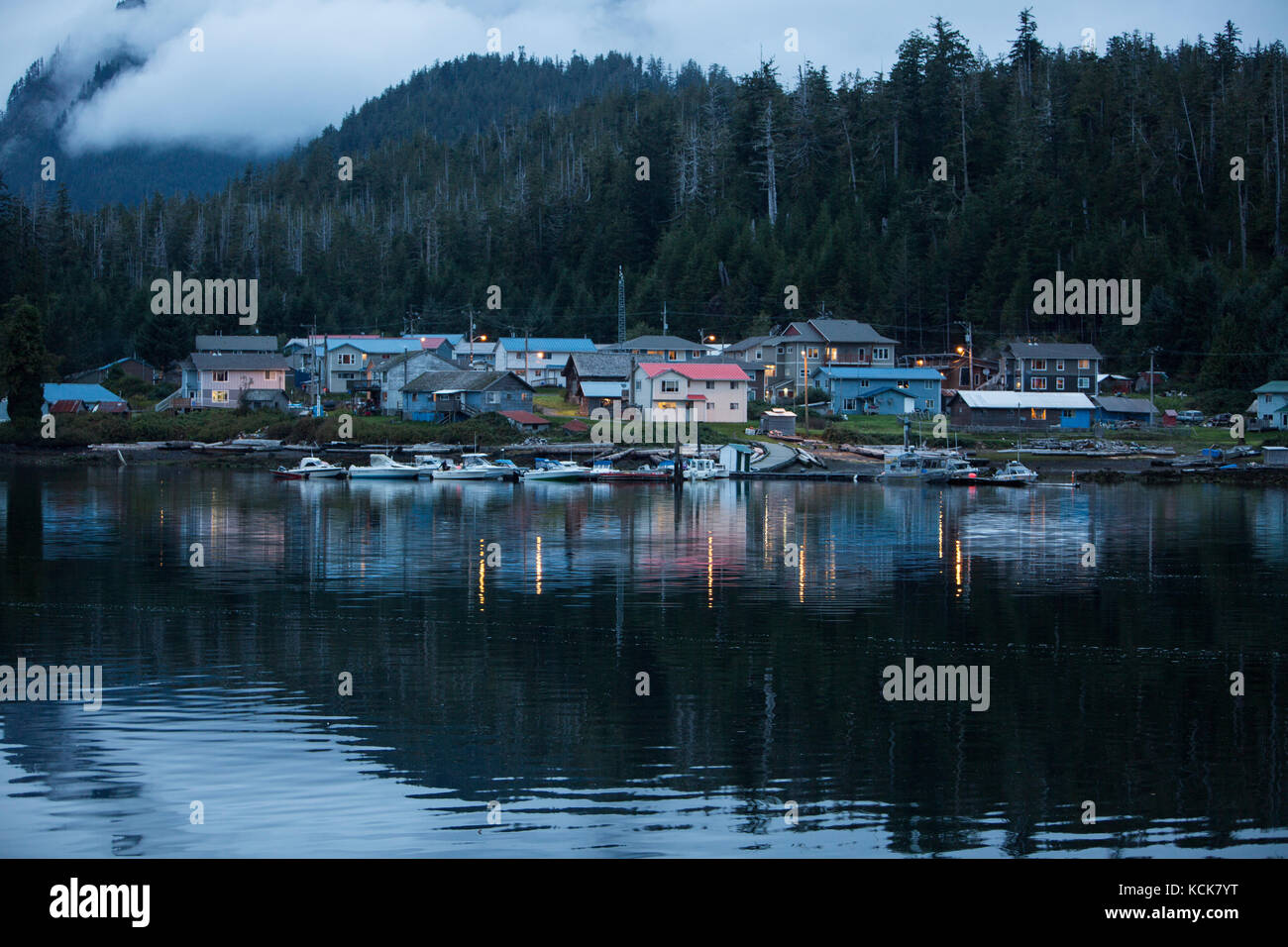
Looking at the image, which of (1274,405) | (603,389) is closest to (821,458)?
(603,389)

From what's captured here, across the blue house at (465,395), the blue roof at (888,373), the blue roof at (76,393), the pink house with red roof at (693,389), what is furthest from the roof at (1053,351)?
the blue roof at (76,393)

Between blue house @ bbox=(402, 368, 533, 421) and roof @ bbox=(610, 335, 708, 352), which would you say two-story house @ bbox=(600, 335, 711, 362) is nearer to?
roof @ bbox=(610, 335, 708, 352)

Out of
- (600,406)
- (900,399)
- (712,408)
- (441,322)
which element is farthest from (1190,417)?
(441,322)

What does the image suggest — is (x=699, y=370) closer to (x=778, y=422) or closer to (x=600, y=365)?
(x=778, y=422)

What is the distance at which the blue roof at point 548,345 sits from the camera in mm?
94000

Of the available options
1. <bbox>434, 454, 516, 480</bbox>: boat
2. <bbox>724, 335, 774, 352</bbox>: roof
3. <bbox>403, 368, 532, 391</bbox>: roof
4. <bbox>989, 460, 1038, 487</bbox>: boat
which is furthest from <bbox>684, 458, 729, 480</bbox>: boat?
<bbox>724, 335, 774, 352</bbox>: roof

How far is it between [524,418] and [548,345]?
19.8 metres

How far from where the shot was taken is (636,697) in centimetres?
1875

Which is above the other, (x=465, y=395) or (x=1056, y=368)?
(x=1056, y=368)

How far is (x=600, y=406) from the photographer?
80.8 m

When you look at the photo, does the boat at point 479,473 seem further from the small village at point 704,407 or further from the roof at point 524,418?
the roof at point 524,418

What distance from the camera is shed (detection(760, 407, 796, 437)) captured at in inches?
2992

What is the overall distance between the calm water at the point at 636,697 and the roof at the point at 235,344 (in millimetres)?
56943
